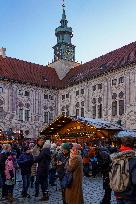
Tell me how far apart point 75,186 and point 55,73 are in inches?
1975

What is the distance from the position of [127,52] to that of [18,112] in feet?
48.7

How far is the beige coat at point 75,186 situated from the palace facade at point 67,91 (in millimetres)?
33520

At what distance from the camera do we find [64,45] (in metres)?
63.0

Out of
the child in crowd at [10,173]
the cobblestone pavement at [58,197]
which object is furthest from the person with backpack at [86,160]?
the child in crowd at [10,173]

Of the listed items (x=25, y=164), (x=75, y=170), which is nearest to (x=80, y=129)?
(x=25, y=164)

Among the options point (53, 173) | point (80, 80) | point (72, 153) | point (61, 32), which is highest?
point (61, 32)

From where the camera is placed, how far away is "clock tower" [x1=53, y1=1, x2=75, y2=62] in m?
62.6

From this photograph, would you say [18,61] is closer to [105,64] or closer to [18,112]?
[18,112]

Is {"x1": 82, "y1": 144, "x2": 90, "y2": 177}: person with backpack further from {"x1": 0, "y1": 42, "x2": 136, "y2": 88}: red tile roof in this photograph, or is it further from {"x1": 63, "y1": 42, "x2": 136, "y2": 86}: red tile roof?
{"x1": 0, "y1": 42, "x2": 136, "y2": 88}: red tile roof

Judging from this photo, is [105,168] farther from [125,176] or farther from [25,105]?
[25,105]

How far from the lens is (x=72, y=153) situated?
788 centimetres

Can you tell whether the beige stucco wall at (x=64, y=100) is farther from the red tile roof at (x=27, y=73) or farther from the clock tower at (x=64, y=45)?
the clock tower at (x=64, y=45)

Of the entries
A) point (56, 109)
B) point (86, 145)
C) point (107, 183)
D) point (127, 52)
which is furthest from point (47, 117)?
point (107, 183)

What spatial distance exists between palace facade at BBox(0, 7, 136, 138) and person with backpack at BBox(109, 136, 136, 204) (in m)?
35.5
